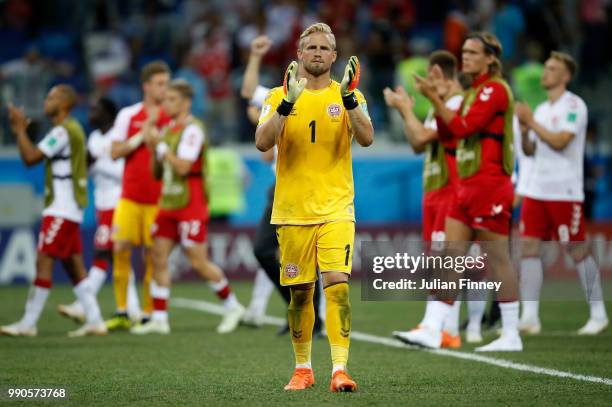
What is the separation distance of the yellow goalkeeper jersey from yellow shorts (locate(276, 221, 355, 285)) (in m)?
0.06

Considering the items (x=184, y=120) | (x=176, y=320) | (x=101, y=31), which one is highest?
(x=101, y=31)

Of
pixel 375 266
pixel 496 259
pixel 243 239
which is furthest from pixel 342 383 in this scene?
pixel 243 239

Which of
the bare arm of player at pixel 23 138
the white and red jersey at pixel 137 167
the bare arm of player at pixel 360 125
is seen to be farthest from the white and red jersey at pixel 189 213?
the bare arm of player at pixel 360 125

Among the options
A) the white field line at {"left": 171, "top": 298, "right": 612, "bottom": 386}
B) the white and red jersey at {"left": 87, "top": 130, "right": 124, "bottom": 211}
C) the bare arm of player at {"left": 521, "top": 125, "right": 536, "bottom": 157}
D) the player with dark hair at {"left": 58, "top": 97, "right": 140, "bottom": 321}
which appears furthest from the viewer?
the white and red jersey at {"left": 87, "top": 130, "right": 124, "bottom": 211}

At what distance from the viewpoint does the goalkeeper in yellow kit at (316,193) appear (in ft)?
24.8

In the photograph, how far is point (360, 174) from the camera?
66.2 feet

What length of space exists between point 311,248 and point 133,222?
555 cm

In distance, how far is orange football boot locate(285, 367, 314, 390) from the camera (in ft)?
25.3

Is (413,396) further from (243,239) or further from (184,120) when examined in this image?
(243,239)

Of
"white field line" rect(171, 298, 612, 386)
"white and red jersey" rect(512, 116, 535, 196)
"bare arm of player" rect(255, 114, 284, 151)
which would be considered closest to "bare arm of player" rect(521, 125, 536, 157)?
"white and red jersey" rect(512, 116, 535, 196)

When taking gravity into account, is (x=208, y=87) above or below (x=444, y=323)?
above

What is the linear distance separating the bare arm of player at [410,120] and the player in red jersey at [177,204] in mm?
2780

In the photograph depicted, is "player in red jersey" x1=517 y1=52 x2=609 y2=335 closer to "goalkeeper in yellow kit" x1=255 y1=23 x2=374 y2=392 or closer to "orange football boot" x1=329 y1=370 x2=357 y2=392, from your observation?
"goalkeeper in yellow kit" x1=255 y1=23 x2=374 y2=392

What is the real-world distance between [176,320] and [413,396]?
22.3 feet
